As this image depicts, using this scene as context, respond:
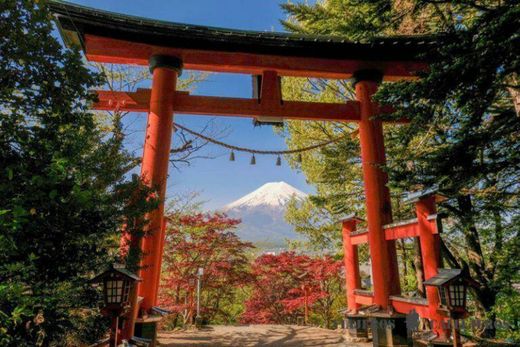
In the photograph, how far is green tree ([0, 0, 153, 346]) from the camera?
2.42 metres

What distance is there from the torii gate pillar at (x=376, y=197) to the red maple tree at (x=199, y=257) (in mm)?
6341

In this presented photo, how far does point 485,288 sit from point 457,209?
172 centimetres

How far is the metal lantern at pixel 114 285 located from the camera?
11.0ft

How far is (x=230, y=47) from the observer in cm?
601

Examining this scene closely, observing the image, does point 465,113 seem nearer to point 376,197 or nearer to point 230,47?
point 376,197

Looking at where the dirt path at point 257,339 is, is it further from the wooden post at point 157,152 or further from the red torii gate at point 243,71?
the wooden post at point 157,152

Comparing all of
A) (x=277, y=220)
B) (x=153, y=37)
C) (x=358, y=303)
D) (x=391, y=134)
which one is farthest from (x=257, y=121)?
(x=277, y=220)

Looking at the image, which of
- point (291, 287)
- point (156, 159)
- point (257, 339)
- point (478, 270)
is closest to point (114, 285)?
point (156, 159)

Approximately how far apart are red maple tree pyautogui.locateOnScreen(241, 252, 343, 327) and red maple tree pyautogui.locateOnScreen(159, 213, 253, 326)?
3.91 ft

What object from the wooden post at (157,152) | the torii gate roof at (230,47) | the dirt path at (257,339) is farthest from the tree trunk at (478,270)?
the wooden post at (157,152)

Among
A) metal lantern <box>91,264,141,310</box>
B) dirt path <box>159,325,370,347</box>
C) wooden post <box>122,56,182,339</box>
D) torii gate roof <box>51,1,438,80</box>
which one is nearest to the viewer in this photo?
metal lantern <box>91,264,141,310</box>

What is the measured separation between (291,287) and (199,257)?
15.0ft

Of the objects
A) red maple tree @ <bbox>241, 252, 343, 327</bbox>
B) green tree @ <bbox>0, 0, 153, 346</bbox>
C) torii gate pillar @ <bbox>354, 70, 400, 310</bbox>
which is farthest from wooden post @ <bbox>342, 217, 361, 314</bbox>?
green tree @ <bbox>0, 0, 153, 346</bbox>

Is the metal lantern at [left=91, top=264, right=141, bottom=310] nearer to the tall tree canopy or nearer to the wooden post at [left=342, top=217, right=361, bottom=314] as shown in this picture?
the tall tree canopy
